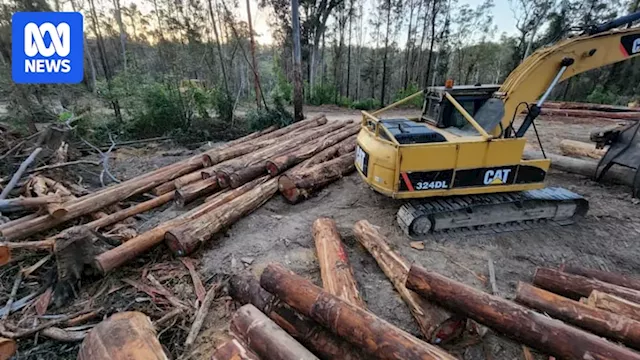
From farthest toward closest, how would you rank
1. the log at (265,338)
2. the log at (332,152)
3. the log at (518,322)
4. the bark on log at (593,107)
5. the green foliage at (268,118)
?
1. the bark on log at (593,107)
2. the green foliage at (268,118)
3. the log at (332,152)
4. the log at (265,338)
5. the log at (518,322)

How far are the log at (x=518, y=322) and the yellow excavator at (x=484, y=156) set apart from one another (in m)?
1.96

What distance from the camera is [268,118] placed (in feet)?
40.0

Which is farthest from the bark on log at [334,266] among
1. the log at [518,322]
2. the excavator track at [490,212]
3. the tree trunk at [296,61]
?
the tree trunk at [296,61]

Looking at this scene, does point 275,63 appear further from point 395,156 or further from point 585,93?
point 585,93

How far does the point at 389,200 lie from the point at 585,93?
30189 millimetres

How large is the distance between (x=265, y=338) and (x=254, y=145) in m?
6.83

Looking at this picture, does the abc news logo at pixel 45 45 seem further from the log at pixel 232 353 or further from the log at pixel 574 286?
the log at pixel 574 286

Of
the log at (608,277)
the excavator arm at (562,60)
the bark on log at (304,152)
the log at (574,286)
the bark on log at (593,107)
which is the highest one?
the excavator arm at (562,60)

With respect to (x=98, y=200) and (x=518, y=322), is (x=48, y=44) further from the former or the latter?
(x=518, y=322)

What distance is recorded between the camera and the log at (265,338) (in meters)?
2.16

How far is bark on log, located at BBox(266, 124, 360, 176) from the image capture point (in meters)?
6.72

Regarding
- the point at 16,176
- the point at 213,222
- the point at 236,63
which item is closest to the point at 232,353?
the point at 213,222

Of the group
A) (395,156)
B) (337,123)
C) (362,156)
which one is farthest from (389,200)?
(337,123)

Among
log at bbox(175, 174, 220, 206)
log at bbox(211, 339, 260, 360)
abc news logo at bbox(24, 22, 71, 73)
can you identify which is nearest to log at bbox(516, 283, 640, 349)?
log at bbox(211, 339, 260, 360)
